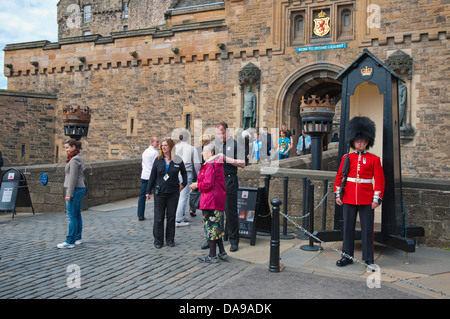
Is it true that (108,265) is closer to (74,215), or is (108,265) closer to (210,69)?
(74,215)

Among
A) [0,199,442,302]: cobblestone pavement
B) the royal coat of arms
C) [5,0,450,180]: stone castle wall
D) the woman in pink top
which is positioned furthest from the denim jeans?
the royal coat of arms

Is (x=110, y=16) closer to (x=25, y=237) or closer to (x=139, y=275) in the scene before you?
(x=25, y=237)

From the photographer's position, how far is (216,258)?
6.10m

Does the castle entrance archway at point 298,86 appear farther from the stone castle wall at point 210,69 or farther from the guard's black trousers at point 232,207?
the guard's black trousers at point 232,207

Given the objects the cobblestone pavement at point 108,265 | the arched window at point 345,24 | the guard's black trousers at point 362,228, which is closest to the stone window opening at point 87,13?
the arched window at point 345,24

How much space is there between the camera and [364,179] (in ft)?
19.0

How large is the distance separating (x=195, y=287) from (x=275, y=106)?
530 inches

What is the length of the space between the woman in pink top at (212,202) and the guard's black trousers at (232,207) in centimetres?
60

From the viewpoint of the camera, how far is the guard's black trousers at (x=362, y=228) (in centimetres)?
579

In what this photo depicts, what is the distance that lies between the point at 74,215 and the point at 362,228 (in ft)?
14.7

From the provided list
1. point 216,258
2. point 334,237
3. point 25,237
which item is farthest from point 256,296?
point 25,237

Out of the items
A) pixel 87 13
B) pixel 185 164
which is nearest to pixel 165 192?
pixel 185 164

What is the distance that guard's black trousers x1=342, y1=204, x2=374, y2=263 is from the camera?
19.0ft

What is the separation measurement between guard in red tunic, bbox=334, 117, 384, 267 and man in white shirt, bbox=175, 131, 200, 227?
388 cm
